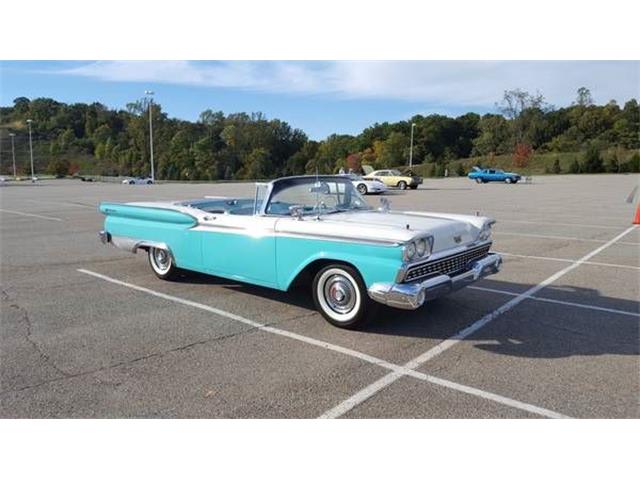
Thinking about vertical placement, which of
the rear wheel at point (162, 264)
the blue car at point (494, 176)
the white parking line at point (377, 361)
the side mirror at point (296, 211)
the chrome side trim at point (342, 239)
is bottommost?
the white parking line at point (377, 361)

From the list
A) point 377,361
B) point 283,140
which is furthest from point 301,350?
point 283,140

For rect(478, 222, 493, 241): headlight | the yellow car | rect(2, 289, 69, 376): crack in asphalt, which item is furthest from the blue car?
rect(2, 289, 69, 376): crack in asphalt

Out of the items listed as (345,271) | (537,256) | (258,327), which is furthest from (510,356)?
(537,256)

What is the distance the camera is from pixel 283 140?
8656cm

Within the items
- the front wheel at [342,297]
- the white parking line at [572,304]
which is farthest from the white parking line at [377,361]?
the white parking line at [572,304]

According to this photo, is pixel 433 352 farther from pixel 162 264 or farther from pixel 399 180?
pixel 399 180

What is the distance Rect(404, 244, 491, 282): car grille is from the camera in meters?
4.25

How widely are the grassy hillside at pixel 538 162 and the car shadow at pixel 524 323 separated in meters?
57.5

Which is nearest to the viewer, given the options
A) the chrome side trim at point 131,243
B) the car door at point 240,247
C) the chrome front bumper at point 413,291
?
the chrome front bumper at point 413,291

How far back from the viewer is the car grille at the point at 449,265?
14.0ft

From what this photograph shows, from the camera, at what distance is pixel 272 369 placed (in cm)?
376

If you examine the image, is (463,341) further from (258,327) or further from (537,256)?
(537,256)

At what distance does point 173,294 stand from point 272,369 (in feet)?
8.36

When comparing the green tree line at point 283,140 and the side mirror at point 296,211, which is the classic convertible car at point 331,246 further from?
the green tree line at point 283,140
